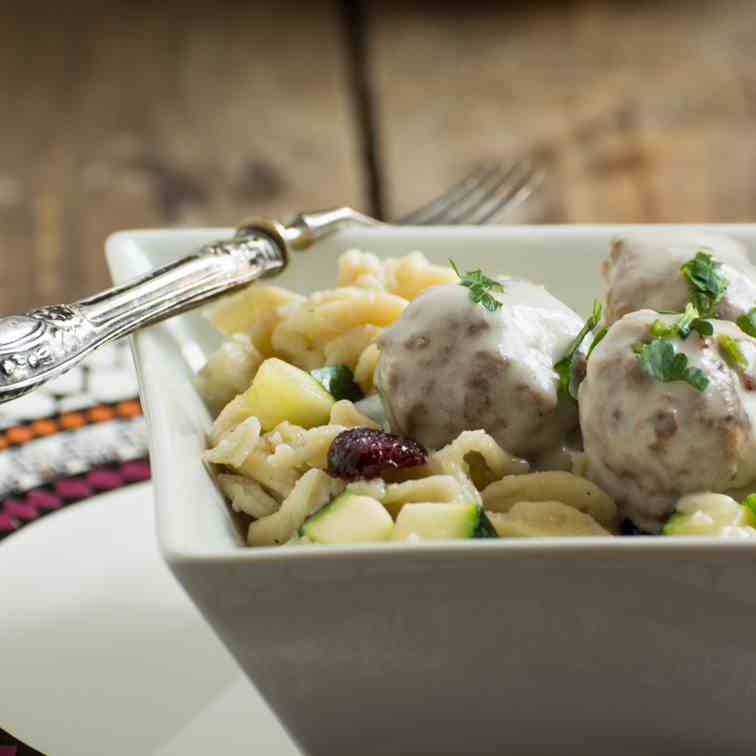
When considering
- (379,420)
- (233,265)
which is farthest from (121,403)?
(379,420)

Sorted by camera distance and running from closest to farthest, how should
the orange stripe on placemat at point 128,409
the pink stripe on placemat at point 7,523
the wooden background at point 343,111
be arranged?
the pink stripe on placemat at point 7,523
the orange stripe on placemat at point 128,409
the wooden background at point 343,111

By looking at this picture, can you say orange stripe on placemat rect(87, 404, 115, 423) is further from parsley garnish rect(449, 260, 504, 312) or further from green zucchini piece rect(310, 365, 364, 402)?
parsley garnish rect(449, 260, 504, 312)

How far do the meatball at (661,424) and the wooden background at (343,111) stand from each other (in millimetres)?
2889

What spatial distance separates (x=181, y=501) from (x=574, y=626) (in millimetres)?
537

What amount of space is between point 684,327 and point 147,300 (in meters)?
0.93

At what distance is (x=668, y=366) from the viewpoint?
1931mm

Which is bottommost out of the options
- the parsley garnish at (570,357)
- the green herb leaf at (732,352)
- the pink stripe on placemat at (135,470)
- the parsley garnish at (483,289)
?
the pink stripe on placemat at (135,470)

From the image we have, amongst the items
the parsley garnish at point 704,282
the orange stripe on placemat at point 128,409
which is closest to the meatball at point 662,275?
the parsley garnish at point 704,282

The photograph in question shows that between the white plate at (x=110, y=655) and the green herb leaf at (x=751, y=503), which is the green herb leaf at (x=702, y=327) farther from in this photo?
the white plate at (x=110, y=655)

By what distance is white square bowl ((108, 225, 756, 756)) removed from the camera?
5.61 ft

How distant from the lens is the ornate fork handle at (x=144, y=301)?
2.23m

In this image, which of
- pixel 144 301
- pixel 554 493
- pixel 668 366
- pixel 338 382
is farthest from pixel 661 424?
pixel 144 301

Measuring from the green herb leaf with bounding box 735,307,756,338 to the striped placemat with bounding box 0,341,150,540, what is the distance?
1248 mm

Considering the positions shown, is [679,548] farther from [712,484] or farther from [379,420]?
[379,420]
